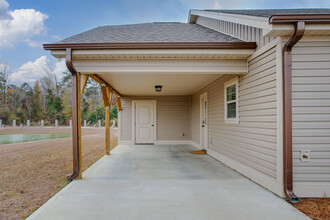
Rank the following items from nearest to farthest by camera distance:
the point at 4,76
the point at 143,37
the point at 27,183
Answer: the point at 27,183 < the point at 143,37 < the point at 4,76

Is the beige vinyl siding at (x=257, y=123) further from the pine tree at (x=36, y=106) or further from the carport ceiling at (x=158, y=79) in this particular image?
the pine tree at (x=36, y=106)

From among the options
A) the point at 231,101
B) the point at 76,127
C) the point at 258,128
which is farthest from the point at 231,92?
the point at 76,127

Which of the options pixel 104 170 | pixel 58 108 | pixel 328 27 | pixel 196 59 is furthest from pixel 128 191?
pixel 58 108

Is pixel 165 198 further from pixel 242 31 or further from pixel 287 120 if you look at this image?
pixel 242 31

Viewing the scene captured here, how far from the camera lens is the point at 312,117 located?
2.83 meters

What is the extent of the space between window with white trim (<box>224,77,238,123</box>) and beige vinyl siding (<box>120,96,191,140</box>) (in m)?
4.23

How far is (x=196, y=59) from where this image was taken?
3.77 metres

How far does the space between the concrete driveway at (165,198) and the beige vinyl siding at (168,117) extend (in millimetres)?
4816

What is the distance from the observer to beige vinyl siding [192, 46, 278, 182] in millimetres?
3035

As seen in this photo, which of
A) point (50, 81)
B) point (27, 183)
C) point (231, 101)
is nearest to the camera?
point (27, 183)

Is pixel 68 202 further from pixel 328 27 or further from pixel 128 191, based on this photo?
pixel 328 27

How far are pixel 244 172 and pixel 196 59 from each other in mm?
2465

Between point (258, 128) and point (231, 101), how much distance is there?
1.36m

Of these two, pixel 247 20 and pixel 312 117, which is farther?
pixel 247 20
